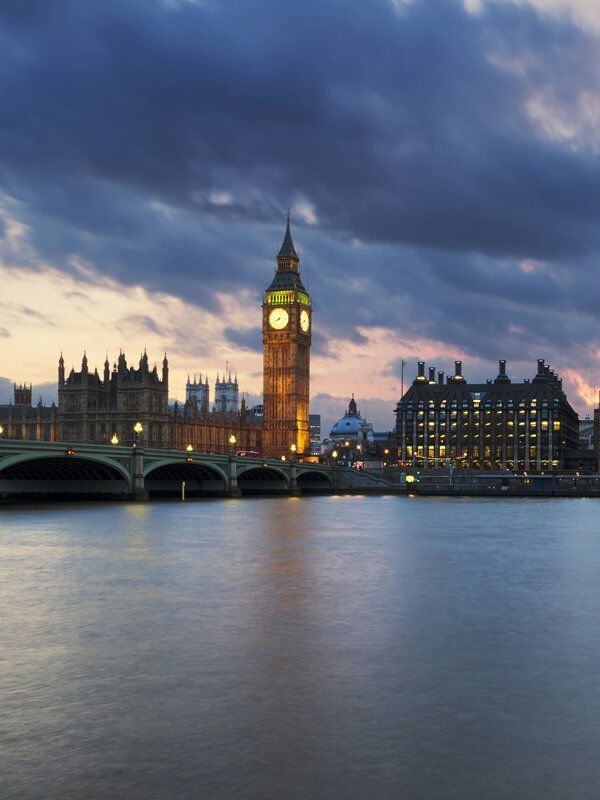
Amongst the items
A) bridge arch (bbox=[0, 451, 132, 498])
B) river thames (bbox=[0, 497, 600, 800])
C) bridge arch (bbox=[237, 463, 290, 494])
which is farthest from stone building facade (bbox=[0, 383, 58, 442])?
river thames (bbox=[0, 497, 600, 800])

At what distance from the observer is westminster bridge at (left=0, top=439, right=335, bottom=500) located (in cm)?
8012

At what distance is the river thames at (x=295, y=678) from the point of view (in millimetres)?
13844

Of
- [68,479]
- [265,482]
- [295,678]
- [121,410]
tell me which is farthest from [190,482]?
[295,678]

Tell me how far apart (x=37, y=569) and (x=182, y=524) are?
97.3ft

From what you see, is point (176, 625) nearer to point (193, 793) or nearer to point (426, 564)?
point (193, 793)

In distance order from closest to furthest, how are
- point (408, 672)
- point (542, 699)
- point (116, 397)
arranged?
point (542, 699) < point (408, 672) < point (116, 397)

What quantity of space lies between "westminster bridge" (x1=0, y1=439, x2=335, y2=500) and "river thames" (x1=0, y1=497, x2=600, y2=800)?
3277 centimetres

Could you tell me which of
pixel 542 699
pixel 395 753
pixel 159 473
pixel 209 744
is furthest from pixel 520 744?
pixel 159 473

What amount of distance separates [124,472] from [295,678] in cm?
7486

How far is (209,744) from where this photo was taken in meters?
15.1

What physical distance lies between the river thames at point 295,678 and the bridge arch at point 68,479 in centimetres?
4500

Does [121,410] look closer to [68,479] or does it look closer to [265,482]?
[265,482]

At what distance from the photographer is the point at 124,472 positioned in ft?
306

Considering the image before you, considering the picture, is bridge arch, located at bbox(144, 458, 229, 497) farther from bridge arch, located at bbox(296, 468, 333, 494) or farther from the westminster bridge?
bridge arch, located at bbox(296, 468, 333, 494)
